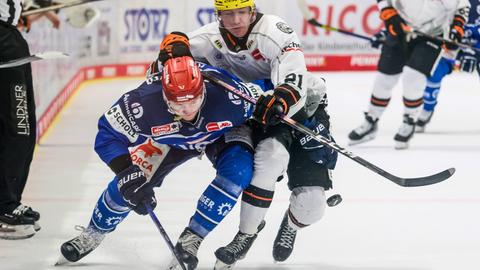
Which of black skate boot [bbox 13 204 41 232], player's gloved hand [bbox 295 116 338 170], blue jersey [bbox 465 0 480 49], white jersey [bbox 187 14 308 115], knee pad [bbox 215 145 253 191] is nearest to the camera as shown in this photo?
knee pad [bbox 215 145 253 191]

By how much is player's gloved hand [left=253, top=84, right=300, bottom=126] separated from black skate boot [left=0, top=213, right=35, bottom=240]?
1254 millimetres

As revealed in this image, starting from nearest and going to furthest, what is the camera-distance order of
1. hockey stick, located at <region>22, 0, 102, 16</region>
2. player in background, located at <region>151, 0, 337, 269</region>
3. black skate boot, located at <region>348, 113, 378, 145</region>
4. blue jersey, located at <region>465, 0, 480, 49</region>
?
1. player in background, located at <region>151, 0, 337, 269</region>
2. hockey stick, located at <region>22, 0, 102, 16</region>
3. black skate boot, located at <region>348, 113, 378, 145</region>
4. blue jersey, located at <region>465, 0, 480, 49</region>

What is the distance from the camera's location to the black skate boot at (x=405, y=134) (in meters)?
6.33

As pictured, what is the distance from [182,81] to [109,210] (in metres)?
0.63

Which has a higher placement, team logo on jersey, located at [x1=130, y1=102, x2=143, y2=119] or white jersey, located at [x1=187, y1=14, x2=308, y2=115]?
white jersey, located at [x1=187, y1=14, x2=308, y2=115]

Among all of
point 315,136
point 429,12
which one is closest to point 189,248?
point 315,136

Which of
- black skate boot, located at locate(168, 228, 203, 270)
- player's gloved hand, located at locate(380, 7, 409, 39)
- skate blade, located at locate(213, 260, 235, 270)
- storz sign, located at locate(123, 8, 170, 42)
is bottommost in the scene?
storz sign, located at locate(123, 8, 170, 42)

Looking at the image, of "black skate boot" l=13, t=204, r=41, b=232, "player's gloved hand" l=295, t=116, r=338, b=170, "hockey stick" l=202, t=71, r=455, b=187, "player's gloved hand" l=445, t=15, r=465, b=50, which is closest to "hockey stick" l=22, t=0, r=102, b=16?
"black skate boot" l=13, t=204, r=41, b=232

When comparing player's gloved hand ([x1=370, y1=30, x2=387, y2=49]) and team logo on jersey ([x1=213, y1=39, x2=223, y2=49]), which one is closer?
team logo on jersey ([x1=213, y1=39, x2=223, y2=49])

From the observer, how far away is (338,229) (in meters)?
4.32

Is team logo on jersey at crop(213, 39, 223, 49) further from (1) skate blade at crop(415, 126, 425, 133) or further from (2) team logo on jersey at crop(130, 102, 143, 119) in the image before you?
(1) skate blade at crop(415, 126, 425, 133)

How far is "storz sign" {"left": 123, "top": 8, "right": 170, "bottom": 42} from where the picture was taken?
9.17 m

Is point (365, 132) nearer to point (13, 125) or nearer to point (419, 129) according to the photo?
point (419, 129)

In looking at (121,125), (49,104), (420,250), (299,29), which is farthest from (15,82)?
(299,29)
